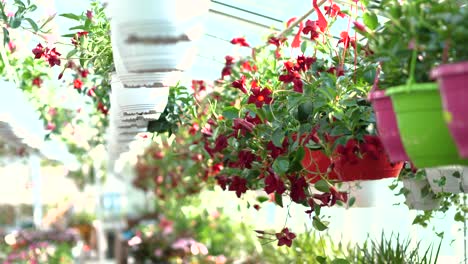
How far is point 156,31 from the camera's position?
149cm

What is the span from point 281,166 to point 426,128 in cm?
119

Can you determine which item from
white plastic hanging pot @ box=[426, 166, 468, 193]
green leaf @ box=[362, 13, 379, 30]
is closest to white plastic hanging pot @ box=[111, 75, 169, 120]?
white plastic hanging pot @ box=[426, 166, 468, 193]

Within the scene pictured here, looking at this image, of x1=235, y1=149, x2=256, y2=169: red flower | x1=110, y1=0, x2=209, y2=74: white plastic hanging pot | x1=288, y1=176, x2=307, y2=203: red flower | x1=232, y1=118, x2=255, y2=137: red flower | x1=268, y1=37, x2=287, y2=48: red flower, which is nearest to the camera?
x1=110, y1=0, x2=209, y2=74: white plastic hanging pot

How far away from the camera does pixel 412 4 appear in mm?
1228

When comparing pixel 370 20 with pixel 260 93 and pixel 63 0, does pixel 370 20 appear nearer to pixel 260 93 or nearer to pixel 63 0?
pixel 260 93

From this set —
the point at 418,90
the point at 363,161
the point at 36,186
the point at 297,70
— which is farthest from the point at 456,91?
the point at 36,186

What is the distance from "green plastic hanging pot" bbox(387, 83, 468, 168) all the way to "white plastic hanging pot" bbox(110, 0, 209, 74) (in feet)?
1.51

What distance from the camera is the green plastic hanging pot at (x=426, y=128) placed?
1.16m

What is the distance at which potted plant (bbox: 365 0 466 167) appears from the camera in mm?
1160

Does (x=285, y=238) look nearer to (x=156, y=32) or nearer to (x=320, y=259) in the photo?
(x=320, y=259)

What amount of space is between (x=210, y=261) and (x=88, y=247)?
6.26m

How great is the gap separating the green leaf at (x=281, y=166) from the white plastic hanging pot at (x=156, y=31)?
0.84m

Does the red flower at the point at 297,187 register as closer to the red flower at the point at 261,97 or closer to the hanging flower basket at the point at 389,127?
the red flower at the point at 261,97

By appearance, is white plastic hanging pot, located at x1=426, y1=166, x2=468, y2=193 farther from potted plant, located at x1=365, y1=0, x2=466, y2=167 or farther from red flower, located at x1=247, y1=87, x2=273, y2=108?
potted plant, located at x1=365, y1=0, x2=466, y2=167
